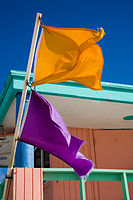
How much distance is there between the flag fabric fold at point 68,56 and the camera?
2590 mm

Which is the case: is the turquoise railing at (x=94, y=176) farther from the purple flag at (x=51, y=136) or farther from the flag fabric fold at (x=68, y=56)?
the flag fabric fold at (x=68, y=56)

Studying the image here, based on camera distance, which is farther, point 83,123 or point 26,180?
point 83,123

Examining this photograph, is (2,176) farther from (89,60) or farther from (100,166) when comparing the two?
(89,60)

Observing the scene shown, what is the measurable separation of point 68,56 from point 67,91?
10.4ft

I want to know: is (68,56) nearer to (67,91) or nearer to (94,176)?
(94,176)

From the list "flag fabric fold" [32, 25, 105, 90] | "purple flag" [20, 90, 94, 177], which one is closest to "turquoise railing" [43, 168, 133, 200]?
"purple flag" [20, 90, 94, 177]

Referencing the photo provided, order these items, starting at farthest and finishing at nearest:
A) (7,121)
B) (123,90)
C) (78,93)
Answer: (7,121), (123,90), (78,93)

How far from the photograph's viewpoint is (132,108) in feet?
22.1

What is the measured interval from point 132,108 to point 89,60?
4299 millimetres

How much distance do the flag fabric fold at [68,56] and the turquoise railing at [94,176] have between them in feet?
6.65

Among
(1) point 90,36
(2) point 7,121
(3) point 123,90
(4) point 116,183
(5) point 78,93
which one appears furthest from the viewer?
(4) point 116,183

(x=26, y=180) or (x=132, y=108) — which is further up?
(x=132, y=108)

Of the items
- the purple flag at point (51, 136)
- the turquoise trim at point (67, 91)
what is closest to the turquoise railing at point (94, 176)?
the purple flag at point (51, 136)

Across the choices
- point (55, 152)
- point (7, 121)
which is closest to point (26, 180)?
point (55, 152)
